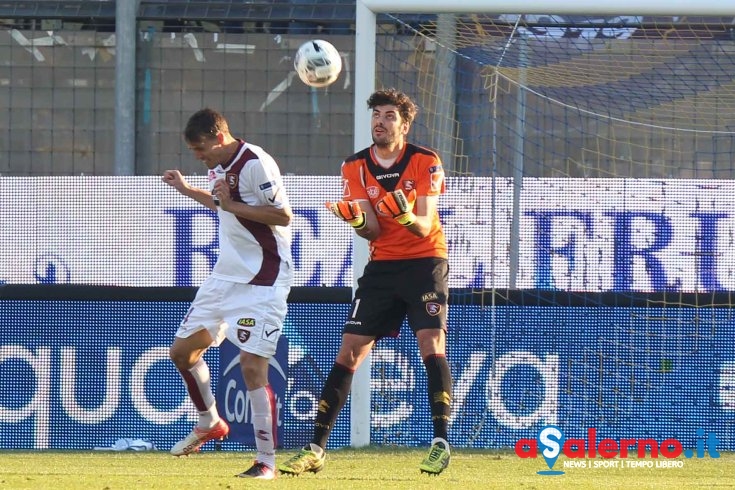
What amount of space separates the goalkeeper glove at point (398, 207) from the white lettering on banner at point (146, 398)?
315 cm

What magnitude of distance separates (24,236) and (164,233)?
1.13m

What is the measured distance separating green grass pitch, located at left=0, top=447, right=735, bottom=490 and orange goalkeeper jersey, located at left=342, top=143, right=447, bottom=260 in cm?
115

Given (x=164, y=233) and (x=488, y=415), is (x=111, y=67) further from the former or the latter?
(x=488, y=415)

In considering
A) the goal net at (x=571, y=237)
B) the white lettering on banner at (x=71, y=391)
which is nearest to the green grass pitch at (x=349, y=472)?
the white lettering on banner at (x=71, y=391)

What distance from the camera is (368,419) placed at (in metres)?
9.25

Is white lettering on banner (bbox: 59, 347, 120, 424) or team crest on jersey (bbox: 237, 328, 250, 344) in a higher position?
team crest on jersey (bbox: 237, 328, 250, 344)

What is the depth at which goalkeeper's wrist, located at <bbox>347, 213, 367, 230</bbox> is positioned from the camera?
6893mm

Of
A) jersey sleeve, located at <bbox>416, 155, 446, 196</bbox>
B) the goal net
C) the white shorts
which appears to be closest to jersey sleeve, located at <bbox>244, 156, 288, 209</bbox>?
the white shorts

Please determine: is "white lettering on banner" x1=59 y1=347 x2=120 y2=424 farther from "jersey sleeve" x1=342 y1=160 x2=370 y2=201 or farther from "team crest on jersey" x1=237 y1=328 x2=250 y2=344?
"jersey sleeve" x1=342 y1=160 x2=370 y2=201

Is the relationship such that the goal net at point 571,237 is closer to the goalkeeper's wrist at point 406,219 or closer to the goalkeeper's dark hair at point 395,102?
the goalkeeper's dark hair at point 395,102

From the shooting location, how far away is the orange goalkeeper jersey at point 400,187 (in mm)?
7113

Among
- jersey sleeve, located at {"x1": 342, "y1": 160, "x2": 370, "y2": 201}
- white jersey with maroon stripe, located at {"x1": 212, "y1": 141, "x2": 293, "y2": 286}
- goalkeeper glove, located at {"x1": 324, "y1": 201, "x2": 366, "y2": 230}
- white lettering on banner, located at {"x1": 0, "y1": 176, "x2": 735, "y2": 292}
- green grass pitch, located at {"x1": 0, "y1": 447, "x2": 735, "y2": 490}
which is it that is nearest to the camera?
green grass pitch, located at {"x1": 0, "y1": 447, "x2": 735, "y2": 490}

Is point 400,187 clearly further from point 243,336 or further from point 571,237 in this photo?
point 571,237

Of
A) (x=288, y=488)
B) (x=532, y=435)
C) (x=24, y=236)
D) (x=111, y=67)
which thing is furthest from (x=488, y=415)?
(x=111, y=67)
